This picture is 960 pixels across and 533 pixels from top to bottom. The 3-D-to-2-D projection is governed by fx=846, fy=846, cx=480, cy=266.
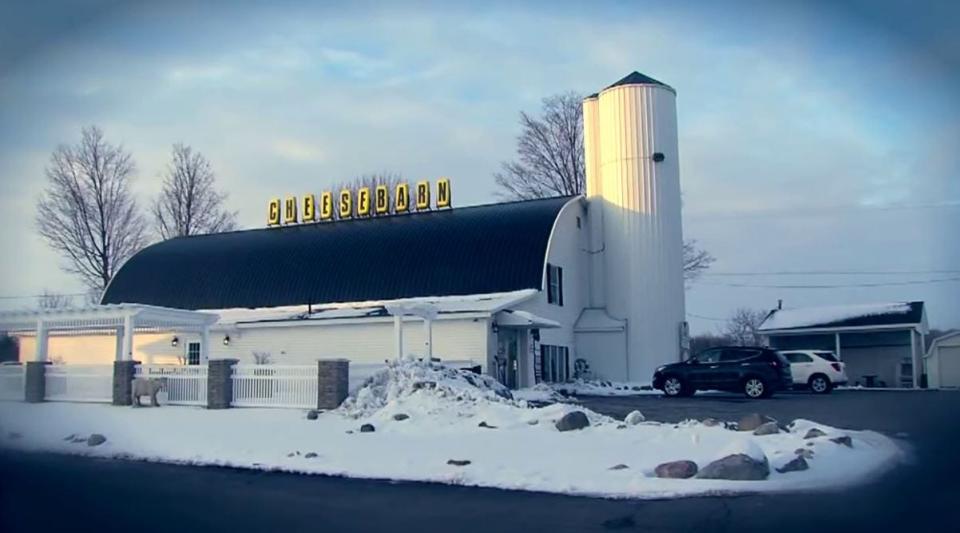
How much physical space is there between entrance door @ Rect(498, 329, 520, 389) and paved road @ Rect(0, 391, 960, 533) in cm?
1633

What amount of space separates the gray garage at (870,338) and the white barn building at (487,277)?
7436 mm

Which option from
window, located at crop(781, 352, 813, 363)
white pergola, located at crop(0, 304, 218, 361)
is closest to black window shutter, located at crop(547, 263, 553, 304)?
window, located at crop(781, 352, 813, 363)

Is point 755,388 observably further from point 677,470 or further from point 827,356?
point 677,470

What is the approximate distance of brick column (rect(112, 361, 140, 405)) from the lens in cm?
2184

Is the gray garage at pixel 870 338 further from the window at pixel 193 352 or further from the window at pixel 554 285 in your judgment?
the window at pixel 193 352

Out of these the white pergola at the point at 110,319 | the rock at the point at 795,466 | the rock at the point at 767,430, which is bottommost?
the rock at the point at 795,466

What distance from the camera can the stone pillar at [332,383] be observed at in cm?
1922

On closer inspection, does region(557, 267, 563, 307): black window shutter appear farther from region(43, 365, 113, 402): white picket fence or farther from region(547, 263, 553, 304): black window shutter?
region(43, 365, 113, 402): white picket fence

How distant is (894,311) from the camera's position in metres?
37.6

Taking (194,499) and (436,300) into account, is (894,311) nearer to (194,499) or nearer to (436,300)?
(436,300)

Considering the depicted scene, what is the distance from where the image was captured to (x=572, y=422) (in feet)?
47.7

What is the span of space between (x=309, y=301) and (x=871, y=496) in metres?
26.5

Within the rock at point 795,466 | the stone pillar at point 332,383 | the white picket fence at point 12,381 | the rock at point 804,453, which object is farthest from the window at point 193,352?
the rock at point 795,466

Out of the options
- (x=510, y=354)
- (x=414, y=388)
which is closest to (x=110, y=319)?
(x=414, y=388)
